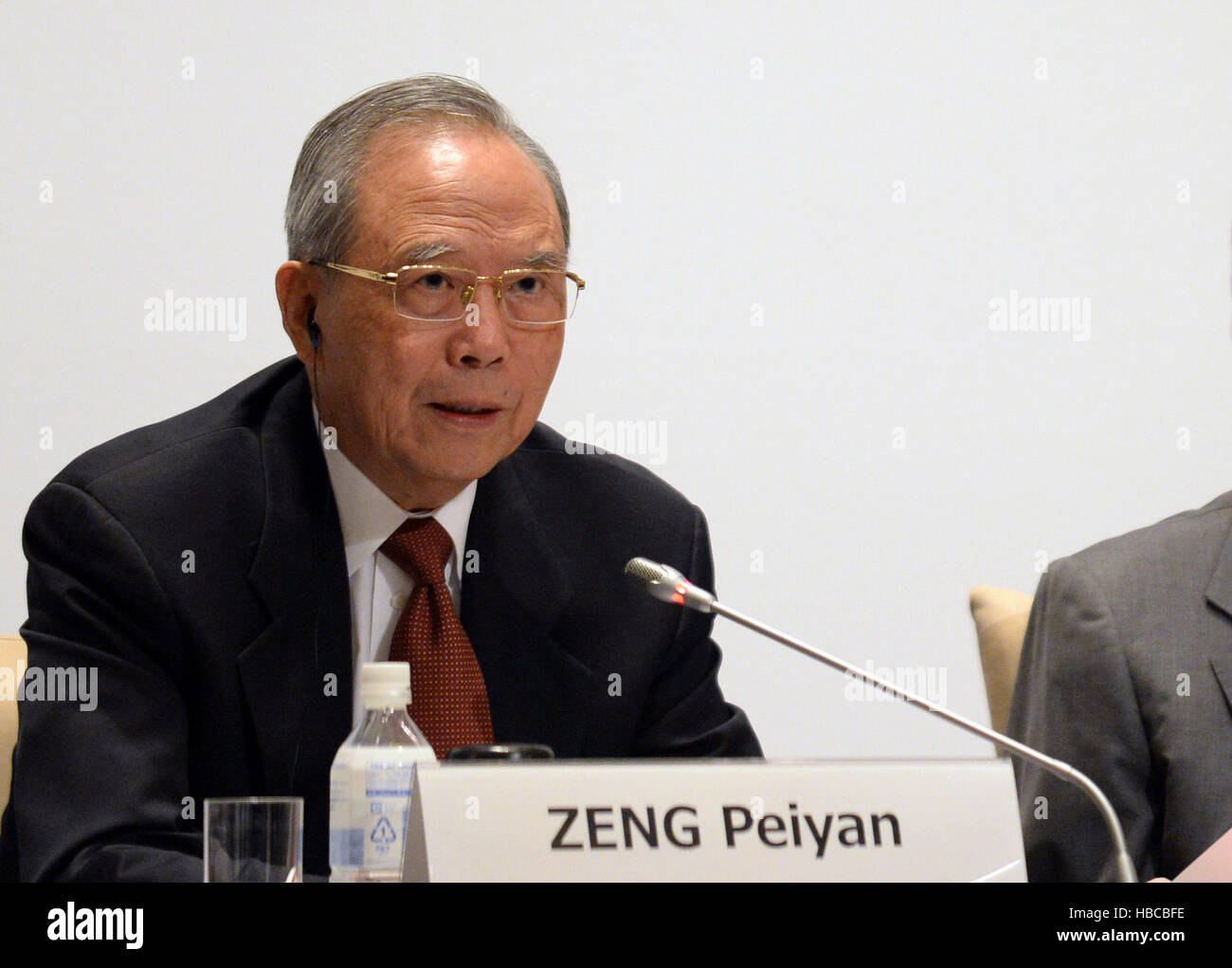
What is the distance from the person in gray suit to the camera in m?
1.64

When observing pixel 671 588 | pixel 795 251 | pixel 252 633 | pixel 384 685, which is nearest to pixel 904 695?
pixel 671 588

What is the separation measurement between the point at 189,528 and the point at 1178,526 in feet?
3.84

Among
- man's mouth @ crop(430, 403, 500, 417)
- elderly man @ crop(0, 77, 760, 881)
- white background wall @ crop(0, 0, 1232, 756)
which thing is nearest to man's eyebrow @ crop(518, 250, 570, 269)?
elderly man @ crop(0, 77, 760, 881)

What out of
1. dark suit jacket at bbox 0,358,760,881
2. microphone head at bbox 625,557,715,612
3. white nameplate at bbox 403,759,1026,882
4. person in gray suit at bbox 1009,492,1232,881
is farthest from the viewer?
person in gray suit at bbox 1009,492,1232,881

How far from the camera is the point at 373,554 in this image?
1810 mm

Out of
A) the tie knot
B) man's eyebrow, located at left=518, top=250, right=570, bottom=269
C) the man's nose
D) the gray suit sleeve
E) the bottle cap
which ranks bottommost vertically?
the gray suit sleeve

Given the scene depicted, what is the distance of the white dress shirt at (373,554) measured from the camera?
1771mm

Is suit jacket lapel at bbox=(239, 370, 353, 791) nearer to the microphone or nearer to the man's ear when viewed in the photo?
the man's ear

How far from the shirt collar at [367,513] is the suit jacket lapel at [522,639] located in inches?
0.8

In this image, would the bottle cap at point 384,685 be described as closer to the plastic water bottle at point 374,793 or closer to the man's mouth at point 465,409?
the plastic water bottle at point 374,793

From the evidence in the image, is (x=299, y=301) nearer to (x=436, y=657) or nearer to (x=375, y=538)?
(x=375, y=538)
